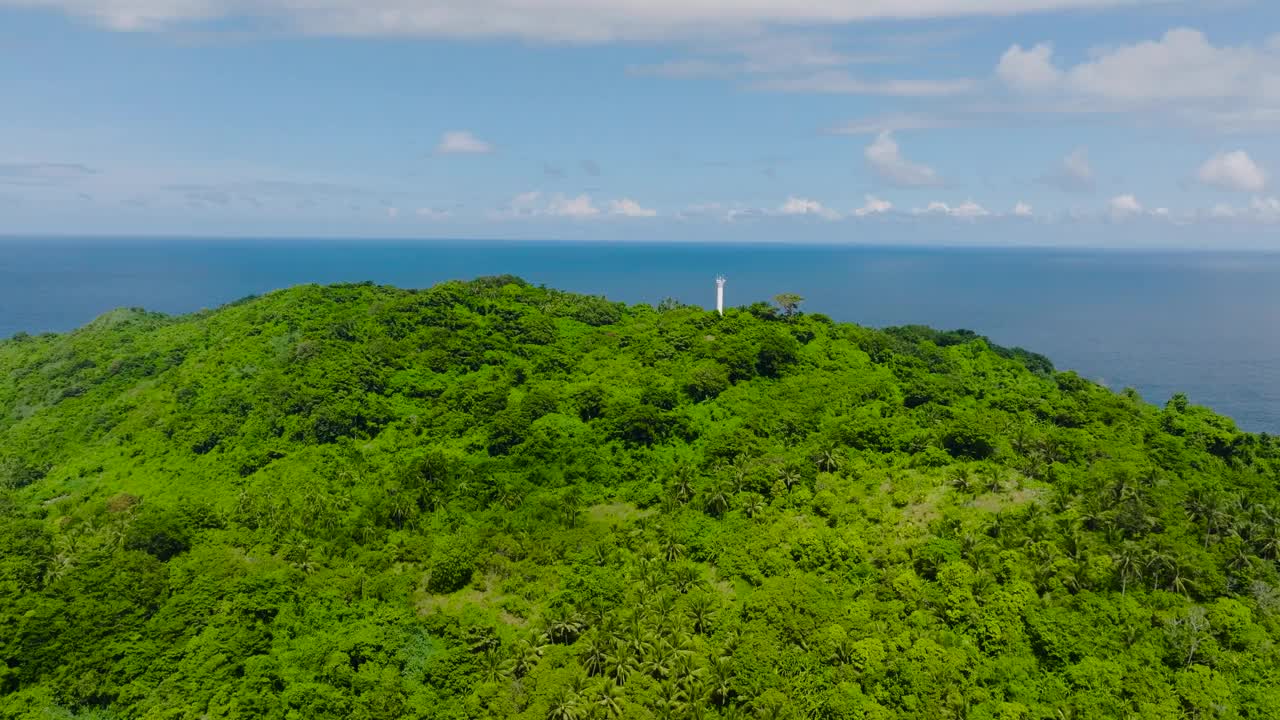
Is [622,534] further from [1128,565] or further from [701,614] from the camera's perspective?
[1128,565]

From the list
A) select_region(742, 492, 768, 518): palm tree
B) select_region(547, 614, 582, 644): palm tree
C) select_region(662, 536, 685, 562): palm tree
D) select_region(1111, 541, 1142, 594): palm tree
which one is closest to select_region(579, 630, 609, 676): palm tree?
select_region(547, 614, 582, 644): palm tree

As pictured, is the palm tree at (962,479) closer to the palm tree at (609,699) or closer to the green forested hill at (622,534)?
the green forested hill at (622,534)

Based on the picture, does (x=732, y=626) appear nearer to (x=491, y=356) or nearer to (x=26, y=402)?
(x=491, y=356)

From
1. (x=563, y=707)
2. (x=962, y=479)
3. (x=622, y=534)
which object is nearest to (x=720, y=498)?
(x=622, y=534)

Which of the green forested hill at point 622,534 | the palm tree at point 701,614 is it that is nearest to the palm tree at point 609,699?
the green forested hill at point 622,534

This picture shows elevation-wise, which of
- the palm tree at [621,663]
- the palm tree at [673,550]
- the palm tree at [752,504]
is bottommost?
the palm tree at [621,663]

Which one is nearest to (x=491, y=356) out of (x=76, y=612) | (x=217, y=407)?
(x=217, y=407)

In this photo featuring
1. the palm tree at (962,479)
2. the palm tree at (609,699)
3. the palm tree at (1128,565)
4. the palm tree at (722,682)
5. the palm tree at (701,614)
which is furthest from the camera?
the palm tree at (962,479)

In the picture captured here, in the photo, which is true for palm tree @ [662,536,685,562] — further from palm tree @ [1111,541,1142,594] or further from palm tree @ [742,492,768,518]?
palm tree @ [1111,541,1142,594]
